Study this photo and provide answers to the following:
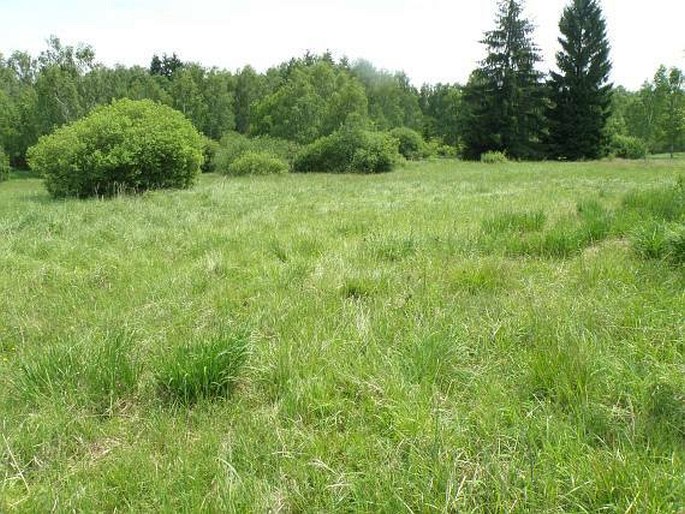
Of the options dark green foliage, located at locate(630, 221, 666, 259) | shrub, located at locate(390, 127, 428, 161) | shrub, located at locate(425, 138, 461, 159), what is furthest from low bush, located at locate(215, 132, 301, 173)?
dark green foliage, located at locate(630, 221, 666, 259)

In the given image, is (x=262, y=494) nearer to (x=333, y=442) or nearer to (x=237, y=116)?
(x=333, y=442)

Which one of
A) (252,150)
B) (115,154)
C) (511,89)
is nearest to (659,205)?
(115,154)

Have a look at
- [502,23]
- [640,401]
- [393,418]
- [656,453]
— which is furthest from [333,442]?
[502,23]

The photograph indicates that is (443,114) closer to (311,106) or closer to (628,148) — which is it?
(628,148)

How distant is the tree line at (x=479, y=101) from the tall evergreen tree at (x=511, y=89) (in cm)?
9

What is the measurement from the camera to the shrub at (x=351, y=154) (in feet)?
88.2

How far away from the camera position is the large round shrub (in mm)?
15141

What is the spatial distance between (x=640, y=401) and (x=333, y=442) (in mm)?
1493

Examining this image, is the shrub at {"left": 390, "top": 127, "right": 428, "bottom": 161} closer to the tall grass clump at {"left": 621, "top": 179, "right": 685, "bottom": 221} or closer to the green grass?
the tall grass clump at {"left": 621, "top": 179, "right": 685, "bottom": 221}

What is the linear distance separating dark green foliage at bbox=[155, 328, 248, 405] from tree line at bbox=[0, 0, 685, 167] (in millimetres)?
27979

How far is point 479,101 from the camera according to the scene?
3931cm

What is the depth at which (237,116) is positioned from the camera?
203ft

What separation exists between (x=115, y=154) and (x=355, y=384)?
50.4 feet

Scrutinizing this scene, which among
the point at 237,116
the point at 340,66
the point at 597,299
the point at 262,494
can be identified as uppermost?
the point at 340,66
